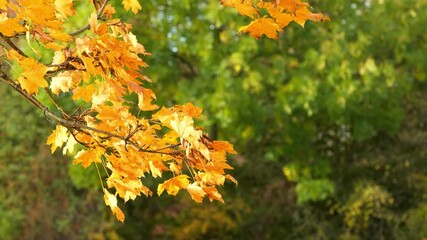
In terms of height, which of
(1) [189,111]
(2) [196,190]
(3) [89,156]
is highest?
(1) [189,111]

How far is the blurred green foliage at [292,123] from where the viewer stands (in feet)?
38.4

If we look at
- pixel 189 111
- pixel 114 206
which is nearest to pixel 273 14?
pixel 189 111

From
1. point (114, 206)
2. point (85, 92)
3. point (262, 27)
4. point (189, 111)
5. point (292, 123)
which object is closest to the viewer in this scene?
point (262, 27)

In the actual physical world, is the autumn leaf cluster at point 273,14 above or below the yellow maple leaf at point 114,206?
above

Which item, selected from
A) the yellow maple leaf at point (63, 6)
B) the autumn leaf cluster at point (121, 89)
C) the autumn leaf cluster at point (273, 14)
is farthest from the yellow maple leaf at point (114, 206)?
the autumn leaf cluster at point (273, 14)

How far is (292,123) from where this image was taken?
12617mm

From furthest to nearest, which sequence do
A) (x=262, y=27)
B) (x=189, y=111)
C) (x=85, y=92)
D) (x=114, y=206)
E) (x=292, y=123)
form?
1. (x=292, y=123)
2. (x=85, y=92)
3. (x=114, y=206)
4. (x=189, y=111)
5. (x=262, y=27)

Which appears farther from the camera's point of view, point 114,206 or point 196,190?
point 114,206

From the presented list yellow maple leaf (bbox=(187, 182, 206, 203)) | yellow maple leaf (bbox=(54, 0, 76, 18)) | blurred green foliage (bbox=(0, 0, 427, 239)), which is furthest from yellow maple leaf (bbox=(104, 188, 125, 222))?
blurred green foliage (bbox=(0, 0, 427, 239))

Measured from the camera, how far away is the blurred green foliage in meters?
11.7

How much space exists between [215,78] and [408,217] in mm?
3981

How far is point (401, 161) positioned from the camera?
13727 mm

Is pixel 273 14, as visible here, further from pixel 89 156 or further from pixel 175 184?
pixel 89 156

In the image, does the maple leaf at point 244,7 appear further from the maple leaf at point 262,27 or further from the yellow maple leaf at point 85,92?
the yellow maple leaf at point 85,92
